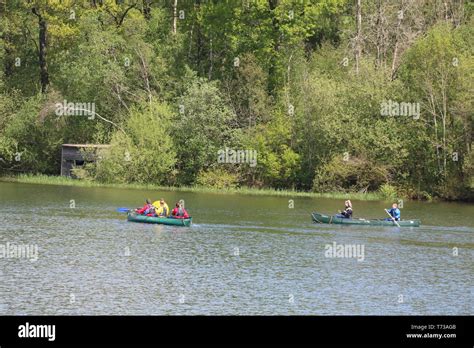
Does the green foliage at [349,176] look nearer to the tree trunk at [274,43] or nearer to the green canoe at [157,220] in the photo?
the tree trunk at [274,43]

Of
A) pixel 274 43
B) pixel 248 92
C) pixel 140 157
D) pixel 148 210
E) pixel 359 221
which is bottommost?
pixel 359 221

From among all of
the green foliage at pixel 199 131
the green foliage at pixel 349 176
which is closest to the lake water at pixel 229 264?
the green foliage at pixel 349 176

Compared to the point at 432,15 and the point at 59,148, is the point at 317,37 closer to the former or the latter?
the point at 432,15

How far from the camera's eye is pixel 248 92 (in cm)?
8000

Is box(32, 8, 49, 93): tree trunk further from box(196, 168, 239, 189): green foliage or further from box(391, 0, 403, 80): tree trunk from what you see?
box(391, 0, 403, 80): tree trunk

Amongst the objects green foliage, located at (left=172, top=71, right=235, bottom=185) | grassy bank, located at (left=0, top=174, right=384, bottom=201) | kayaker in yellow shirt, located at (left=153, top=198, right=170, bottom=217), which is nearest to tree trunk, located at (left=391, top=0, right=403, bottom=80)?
grassy bank, located at (left=0, top=174, right=384, bottom=201)

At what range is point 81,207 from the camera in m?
57.9

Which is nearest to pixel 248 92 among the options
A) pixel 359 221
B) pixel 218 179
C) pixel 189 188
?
pixel 218 179

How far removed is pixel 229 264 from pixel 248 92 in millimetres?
42169

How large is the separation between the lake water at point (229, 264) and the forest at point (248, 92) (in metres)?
11.7

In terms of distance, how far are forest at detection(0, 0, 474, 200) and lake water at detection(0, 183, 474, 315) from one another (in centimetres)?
1169

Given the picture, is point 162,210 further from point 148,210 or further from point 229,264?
point 229,264
